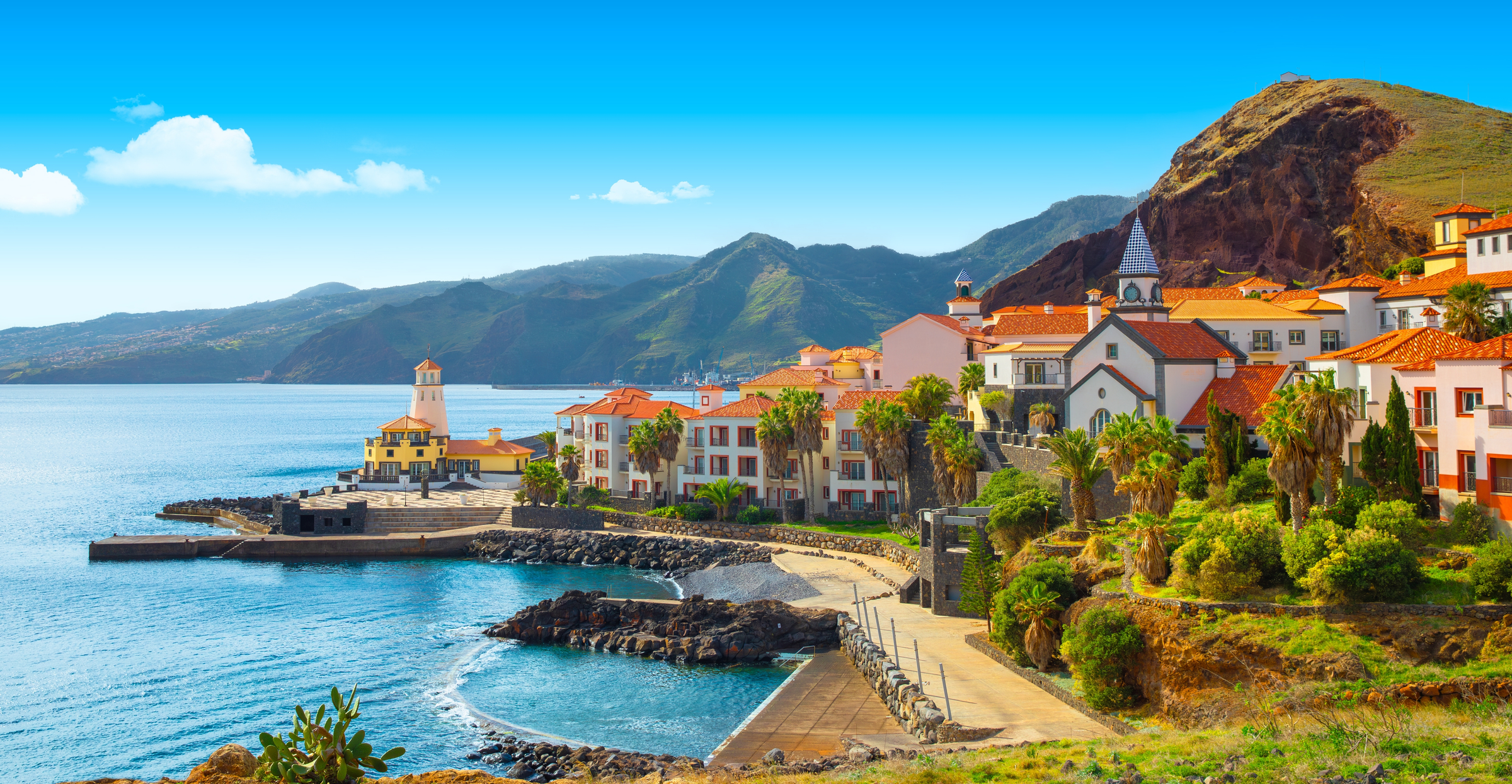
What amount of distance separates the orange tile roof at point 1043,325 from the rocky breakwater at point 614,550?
23107 mm

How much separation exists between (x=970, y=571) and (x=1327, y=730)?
2036 cm

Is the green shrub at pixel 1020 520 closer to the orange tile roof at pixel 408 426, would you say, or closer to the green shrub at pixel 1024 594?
the green shrub at pixel 1024 594

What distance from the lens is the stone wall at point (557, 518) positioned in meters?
75.0

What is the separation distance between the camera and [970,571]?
40.8m

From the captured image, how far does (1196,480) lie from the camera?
4256 centimetres

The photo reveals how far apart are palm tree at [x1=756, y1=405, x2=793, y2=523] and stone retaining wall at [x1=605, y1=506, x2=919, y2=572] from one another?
9.70 ft

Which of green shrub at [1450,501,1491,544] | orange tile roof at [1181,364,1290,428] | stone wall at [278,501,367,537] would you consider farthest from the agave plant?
stone wall at [278,501,367,537]

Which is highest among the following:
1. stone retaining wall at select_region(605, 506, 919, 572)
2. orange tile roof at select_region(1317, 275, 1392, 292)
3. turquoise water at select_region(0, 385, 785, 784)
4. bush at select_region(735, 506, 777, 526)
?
orange tile roof at select_region(1317, 275, 1392, 292)

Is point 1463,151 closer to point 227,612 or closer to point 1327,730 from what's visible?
point 1327,730

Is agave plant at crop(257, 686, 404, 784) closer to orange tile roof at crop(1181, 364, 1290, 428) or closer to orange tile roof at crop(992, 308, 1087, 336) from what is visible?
orange tile roof at crop(1181, 364, 1290, 428)

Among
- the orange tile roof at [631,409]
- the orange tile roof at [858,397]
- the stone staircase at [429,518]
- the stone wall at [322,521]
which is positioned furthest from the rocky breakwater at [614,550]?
the orange tile roof at [858,397]

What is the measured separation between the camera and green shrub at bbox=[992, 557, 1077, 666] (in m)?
34.8

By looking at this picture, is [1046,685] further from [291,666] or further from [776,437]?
[776,437]

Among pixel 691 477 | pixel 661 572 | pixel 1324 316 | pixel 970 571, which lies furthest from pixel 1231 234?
pixel 970 571
